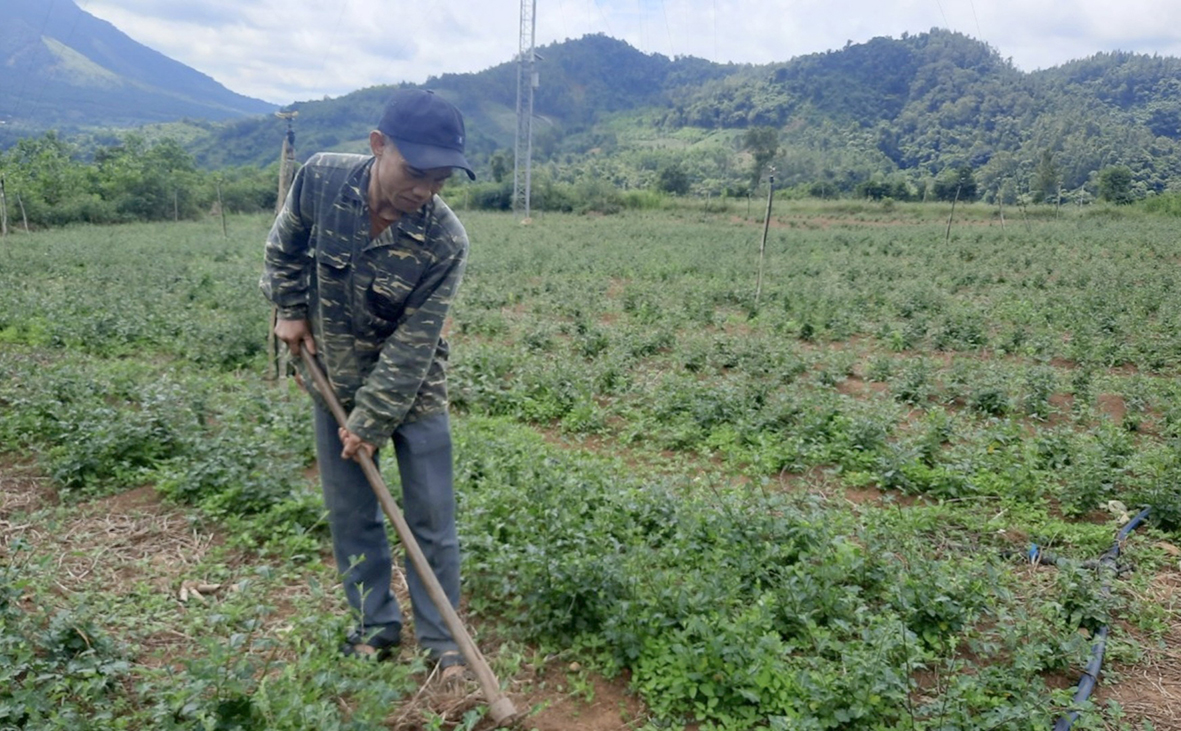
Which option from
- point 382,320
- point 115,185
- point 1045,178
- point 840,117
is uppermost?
point 840,117

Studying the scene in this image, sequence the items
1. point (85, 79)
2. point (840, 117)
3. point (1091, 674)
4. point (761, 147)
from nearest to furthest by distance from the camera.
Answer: point (1091, 674), point (761, 147), point (840, 117), point (85, 79)

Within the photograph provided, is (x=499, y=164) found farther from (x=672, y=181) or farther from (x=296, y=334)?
(x=296, y=334)

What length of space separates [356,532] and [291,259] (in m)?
1.07

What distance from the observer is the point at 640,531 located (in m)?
3.74

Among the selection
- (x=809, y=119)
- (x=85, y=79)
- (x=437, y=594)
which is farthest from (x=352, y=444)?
(x=85, y=79)

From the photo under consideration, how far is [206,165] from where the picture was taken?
50.1 meters

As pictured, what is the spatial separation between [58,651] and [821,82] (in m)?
71.0

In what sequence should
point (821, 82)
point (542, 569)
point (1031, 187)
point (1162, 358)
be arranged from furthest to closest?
point (821, 82) → point (1031, 187) → point (1162, 358) → point (542, 569)

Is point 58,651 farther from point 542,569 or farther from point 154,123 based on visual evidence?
point 154,123

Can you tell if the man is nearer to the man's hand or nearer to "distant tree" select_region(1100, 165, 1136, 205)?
the man's hand

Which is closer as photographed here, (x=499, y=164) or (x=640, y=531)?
(x=640, y=531)

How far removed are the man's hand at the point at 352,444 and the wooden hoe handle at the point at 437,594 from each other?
0.7 inches

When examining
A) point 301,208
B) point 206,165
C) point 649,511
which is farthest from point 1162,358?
point 206,165

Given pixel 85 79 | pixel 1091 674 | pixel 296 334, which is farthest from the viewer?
pixel 85 79
